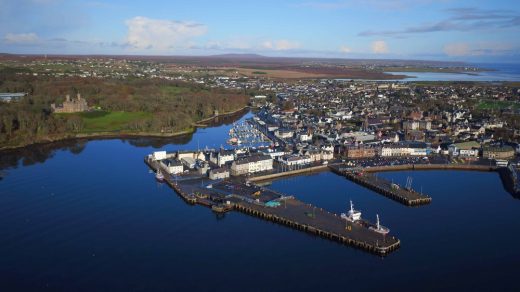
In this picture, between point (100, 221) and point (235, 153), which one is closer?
point (100, 221)

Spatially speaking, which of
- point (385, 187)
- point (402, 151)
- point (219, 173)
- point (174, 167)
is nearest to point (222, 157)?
point (219, 173)

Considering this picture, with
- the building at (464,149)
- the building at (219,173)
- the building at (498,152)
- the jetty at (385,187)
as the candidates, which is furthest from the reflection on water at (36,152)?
the building at (498,152)

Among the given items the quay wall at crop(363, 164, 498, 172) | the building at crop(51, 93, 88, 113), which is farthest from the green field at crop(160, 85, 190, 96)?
the quay wall at crop(363, 164, 498, 172)

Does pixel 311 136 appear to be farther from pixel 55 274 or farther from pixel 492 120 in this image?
pixel 55 274

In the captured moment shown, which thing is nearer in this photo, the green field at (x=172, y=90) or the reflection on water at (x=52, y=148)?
the reflection on water at (x=52, y=148)

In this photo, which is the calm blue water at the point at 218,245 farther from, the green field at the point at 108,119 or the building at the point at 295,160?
the green field at the point at 108,119

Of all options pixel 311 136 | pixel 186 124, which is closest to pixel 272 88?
pixel 186 124

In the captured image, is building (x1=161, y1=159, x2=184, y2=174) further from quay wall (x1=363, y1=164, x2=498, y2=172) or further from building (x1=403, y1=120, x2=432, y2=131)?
building (x1=403, y1=120, x2=432, y2=131)
